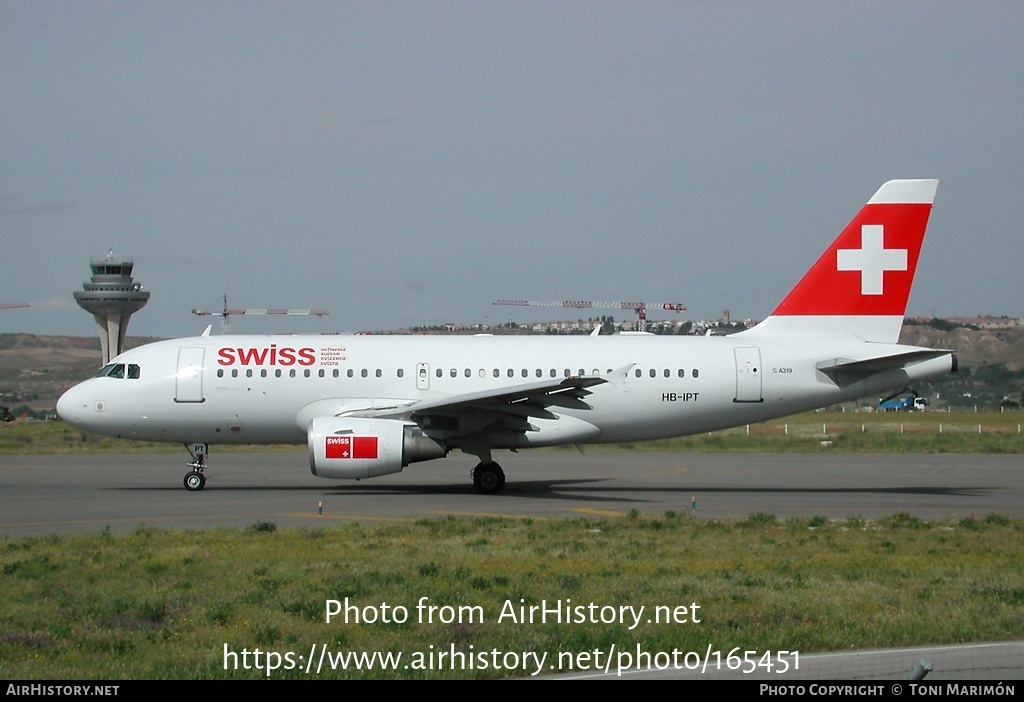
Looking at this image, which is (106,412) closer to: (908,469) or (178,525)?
(178,525)

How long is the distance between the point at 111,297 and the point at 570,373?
78982mm

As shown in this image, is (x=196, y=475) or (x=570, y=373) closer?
(x=196, y=475)

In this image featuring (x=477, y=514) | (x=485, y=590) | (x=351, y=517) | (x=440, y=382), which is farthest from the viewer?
(x=440, y=382)

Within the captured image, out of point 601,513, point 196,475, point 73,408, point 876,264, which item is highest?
point 876,264

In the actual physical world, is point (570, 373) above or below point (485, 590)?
above

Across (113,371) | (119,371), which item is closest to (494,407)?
(119,371)

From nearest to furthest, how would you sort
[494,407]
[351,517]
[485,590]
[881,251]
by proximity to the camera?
[485,590] → [351,517] → [494,407] → [881,251]

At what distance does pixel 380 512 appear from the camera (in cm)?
1956

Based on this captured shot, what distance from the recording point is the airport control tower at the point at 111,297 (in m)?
94.8

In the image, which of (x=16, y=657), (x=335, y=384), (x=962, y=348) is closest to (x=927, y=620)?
(x=16, y=657)

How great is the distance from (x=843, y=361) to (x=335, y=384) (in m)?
10.9

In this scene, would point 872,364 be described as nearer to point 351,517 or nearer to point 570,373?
point 570,373

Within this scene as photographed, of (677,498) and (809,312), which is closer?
(677,498)

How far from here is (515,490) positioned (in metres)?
24.2
